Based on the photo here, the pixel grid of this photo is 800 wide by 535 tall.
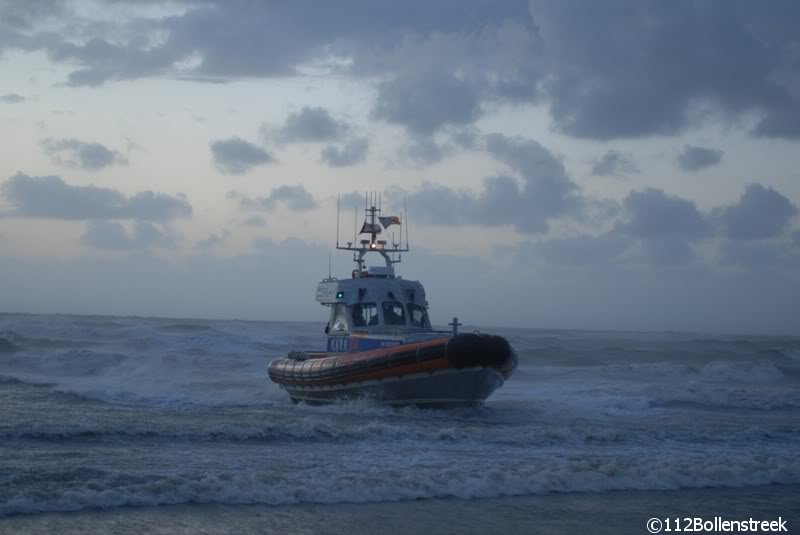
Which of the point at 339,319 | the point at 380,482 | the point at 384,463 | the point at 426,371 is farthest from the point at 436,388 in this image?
the point at 380,482

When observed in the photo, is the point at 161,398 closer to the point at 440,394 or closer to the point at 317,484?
the point at 440,394

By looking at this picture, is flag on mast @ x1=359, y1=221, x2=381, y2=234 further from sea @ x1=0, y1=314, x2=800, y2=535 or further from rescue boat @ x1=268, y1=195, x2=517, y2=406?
sea @ x1=0, y1=314, x2=800, y2=535

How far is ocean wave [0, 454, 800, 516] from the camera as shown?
26.3 ft

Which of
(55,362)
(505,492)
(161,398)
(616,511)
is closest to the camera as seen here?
(616,511)

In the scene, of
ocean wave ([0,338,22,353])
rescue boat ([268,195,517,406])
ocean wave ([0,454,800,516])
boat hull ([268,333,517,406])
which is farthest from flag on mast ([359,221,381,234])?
ocean wave ([0,338,22,353])

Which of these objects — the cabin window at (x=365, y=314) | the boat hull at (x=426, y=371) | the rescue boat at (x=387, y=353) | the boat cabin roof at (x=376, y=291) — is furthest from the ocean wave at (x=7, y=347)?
the boat hull at (x=426, y=371)

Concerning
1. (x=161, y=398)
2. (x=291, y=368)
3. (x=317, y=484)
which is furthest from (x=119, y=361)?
(x=317, y=484)

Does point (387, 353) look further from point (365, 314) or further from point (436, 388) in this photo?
point (365, 314)

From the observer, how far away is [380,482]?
8891mm

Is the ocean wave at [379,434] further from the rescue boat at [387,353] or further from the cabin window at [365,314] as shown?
the cabin window at [365,314]

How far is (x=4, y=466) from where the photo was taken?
30.1 feet

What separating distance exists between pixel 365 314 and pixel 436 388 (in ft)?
11.0

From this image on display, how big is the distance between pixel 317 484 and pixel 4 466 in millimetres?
3703

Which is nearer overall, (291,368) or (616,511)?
(616,511)
